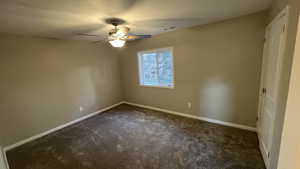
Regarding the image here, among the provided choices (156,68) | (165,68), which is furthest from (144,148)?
(156,68)

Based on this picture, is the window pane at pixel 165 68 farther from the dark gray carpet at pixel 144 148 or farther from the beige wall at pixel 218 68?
the dark gray carpet at pixel 144 148

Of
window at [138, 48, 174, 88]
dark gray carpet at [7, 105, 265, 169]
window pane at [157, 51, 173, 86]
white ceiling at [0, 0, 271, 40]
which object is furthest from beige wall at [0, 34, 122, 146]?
window pane at [157, 51, 173, 86]

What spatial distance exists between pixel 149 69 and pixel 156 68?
30cm

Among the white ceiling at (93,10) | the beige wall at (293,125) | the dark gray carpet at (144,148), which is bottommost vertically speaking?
the dark gray carpet at (144,148)

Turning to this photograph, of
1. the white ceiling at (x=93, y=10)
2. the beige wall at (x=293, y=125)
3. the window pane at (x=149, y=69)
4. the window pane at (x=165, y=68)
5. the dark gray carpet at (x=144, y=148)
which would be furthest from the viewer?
the window pane at (x=149, y=69)

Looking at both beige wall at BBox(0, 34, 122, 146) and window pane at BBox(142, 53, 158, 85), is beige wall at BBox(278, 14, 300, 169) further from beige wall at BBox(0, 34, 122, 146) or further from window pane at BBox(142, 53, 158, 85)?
beige wall at BBox(0, 34, 122, 146)

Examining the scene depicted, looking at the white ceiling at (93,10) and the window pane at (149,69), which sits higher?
the white ceiling at (93,10)

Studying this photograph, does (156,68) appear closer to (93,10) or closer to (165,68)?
(165,68)

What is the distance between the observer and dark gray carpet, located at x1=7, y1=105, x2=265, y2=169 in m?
2.04

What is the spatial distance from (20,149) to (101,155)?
69.8 inches

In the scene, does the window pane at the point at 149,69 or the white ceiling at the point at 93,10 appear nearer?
the white ceiling at the point at 93,10

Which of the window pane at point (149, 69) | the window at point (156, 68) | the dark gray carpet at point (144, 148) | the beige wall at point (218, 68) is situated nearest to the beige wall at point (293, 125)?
the dark gray carpet at point (144, 148)

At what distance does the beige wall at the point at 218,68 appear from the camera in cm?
251

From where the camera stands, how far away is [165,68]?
153 inches
